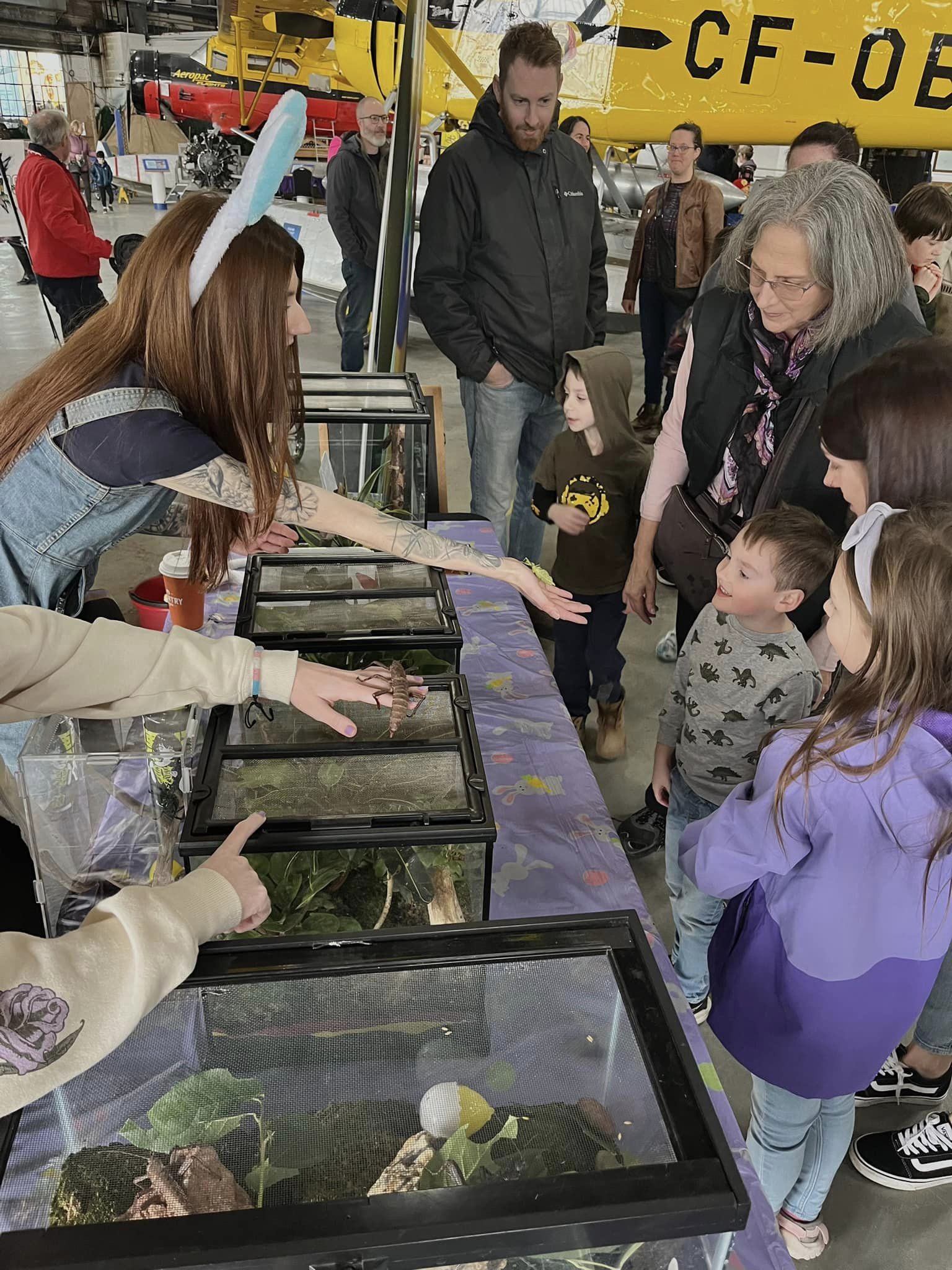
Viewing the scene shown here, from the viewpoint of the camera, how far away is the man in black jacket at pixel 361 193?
4.66 metres

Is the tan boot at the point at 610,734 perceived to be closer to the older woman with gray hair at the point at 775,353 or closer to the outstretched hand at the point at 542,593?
the older woman with gray hair at the point at 775,353

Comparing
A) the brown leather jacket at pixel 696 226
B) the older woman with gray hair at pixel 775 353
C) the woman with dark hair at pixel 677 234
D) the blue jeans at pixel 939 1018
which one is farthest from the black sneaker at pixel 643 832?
the brown leather jacket at pixel 696 226

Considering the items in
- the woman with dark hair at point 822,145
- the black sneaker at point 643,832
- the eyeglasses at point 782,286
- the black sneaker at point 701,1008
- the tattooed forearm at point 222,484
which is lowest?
the black sneaker at point 643,832

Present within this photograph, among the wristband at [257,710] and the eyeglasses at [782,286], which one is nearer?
the wristband at [257,710]

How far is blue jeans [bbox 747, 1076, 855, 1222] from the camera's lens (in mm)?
1216

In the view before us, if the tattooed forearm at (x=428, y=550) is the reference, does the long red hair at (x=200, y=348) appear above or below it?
above

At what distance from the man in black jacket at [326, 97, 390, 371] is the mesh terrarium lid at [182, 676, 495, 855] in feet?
13.2

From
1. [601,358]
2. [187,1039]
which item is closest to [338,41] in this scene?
[601,358]

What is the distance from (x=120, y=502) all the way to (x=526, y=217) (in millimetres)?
1718

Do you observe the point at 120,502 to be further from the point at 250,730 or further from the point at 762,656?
the point at 762,656

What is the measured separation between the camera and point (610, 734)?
8.23ft

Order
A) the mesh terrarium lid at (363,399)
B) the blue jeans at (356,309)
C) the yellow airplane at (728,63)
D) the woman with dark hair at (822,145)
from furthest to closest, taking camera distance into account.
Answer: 1. the blue jeans at (356,309)
2. the yellow airplane at (728,63)
3. the woman with dark hair at (822,145)
4. the mesh terrarium lid at (363,399)

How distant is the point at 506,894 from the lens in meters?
1.28

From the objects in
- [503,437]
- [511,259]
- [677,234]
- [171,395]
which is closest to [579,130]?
[677,234]
